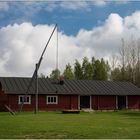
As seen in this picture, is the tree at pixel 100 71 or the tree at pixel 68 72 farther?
the tree at pixel 68 72

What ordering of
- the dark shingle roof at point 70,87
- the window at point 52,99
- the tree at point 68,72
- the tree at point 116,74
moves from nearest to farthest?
the dark shingle roof at point 70,87 → the window at point 52,99 → the tree at point 116,74 → the tree at point 68,72

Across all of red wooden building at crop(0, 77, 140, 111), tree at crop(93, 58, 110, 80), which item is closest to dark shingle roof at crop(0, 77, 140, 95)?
red wooden building at crop(0, 77, 140, 111)

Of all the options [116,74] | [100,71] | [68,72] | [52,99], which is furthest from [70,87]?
[68,72]

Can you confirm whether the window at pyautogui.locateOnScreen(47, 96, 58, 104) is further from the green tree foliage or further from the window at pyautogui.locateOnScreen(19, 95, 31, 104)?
the green tree foliage

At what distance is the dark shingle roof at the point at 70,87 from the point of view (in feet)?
158

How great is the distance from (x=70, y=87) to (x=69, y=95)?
1942mm

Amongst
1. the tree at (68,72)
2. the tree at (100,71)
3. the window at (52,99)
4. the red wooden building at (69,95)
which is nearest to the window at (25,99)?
the red wooden building at (69,95)

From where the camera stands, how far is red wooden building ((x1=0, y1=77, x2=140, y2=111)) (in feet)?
155

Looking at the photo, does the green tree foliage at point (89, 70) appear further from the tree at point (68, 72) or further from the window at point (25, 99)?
the window at point (25, 99)

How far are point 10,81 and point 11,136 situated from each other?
3453 centimetres

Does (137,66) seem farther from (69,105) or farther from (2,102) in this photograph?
(2,102)

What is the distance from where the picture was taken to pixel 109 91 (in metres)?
53.6

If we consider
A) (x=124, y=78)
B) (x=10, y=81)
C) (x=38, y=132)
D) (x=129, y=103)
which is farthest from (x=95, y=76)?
(x=38, y=132)

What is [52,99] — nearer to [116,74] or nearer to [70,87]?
[70,87]
